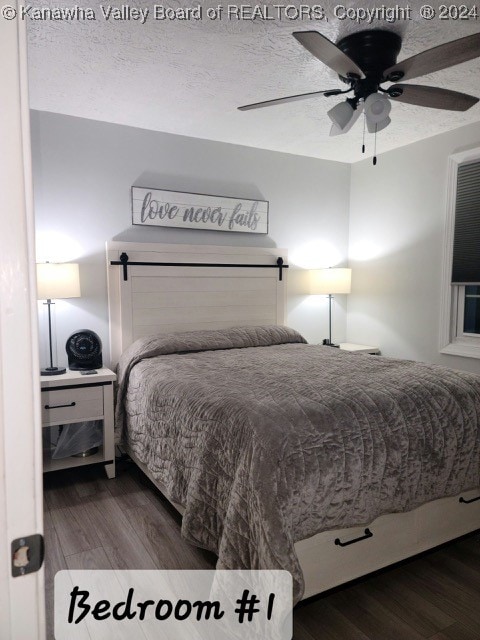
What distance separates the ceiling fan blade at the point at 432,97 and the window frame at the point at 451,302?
4.86 feet

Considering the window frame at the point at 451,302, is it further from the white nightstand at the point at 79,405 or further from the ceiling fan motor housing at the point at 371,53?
the white nightstand at the point at 79,405

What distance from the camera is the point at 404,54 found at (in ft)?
8.10

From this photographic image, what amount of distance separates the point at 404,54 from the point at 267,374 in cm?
190

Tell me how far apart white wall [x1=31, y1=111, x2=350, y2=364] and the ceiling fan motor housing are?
1.83 metres

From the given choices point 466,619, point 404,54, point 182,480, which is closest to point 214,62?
point 404,54

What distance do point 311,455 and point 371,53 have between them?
1.93 metres

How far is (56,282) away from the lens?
3.02m

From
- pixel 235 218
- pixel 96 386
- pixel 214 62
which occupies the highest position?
pixel 214 62

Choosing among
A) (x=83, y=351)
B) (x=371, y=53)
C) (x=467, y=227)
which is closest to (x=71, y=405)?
(x=83, y=351)

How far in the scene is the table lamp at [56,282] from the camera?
2.97 m

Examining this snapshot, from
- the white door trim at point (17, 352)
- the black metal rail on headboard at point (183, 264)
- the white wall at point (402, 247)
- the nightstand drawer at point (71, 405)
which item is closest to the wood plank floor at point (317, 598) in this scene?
the nightstand drawer at point (71, 405)

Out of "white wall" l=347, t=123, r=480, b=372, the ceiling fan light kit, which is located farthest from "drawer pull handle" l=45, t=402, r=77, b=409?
"white wall" l=347, t=123, r=480, b=372

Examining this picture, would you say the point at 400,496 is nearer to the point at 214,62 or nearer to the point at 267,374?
the point at 267,374

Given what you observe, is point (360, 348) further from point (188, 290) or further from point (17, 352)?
point (17, 352)
